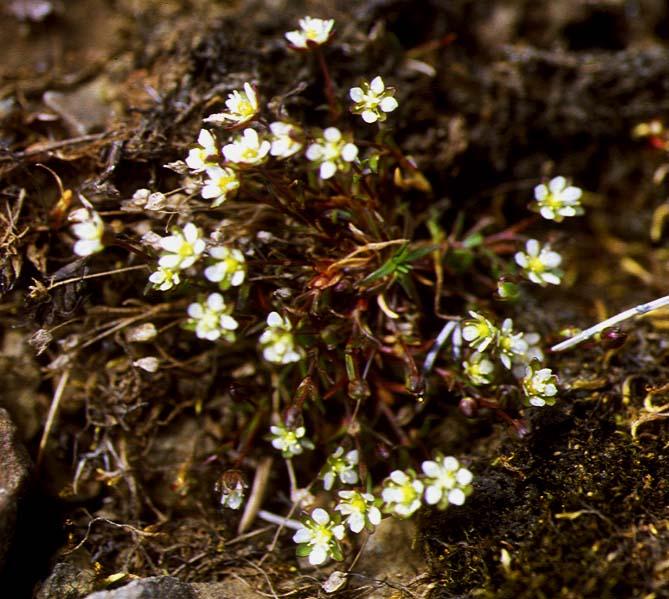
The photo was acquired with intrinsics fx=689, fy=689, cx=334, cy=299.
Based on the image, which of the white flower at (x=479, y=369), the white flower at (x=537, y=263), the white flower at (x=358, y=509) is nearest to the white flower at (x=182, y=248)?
the white flower at (x=358, y=509)

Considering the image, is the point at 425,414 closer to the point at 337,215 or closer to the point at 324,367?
the point at 324,367

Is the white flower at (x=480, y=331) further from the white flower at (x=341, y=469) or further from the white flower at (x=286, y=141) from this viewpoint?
the white flower at (x=286, y=141)

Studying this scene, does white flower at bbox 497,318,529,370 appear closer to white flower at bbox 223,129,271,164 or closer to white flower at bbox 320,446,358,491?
white flower at bbox 320,446,358,491

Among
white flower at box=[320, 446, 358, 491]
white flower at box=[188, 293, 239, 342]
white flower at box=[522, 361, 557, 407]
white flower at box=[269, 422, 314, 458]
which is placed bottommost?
white flower at box=[320, 446, 358, 491]

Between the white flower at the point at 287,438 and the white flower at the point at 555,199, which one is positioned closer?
the white flower at the point at 287,438

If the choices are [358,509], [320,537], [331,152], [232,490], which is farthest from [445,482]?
[331,152]

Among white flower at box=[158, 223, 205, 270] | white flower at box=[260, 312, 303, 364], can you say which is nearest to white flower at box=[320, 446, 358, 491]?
white flower at box=[260, 312, 303, 364]
